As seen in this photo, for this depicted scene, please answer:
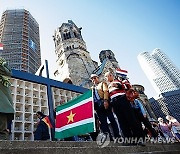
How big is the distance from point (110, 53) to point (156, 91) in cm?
6031

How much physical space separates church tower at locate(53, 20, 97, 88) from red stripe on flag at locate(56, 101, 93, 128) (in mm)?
25099

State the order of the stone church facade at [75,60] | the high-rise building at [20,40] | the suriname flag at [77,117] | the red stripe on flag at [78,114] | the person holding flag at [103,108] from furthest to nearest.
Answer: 1. the stone church facade at [75,60]
2. the high-rise building at [20,40]
3. the red stripe on flag at [78,114]
4. the suriname flag at [77,117]
5. the person holding flag at [103,108]

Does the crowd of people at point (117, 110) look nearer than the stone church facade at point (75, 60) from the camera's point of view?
Yes

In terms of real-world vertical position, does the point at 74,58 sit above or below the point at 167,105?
above

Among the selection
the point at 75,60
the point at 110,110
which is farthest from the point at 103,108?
the point at 75,60

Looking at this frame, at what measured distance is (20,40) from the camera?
35.0 m

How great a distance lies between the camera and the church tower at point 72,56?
33250 millimetres

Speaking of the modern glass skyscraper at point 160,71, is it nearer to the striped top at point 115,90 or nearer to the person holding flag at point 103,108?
the person holding flag at point 103,108

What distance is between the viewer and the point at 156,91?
97.1 metres

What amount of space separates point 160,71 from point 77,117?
103 metres

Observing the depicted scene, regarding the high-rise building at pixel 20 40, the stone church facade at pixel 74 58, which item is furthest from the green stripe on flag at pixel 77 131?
the high-rise building at pixel 20 40

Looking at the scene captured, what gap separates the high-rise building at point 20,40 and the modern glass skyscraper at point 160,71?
6887 cm

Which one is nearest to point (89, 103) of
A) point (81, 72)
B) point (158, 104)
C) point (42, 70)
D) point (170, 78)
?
point (42, 70)

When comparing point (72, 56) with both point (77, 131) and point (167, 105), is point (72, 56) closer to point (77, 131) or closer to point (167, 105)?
point (167, 105)
